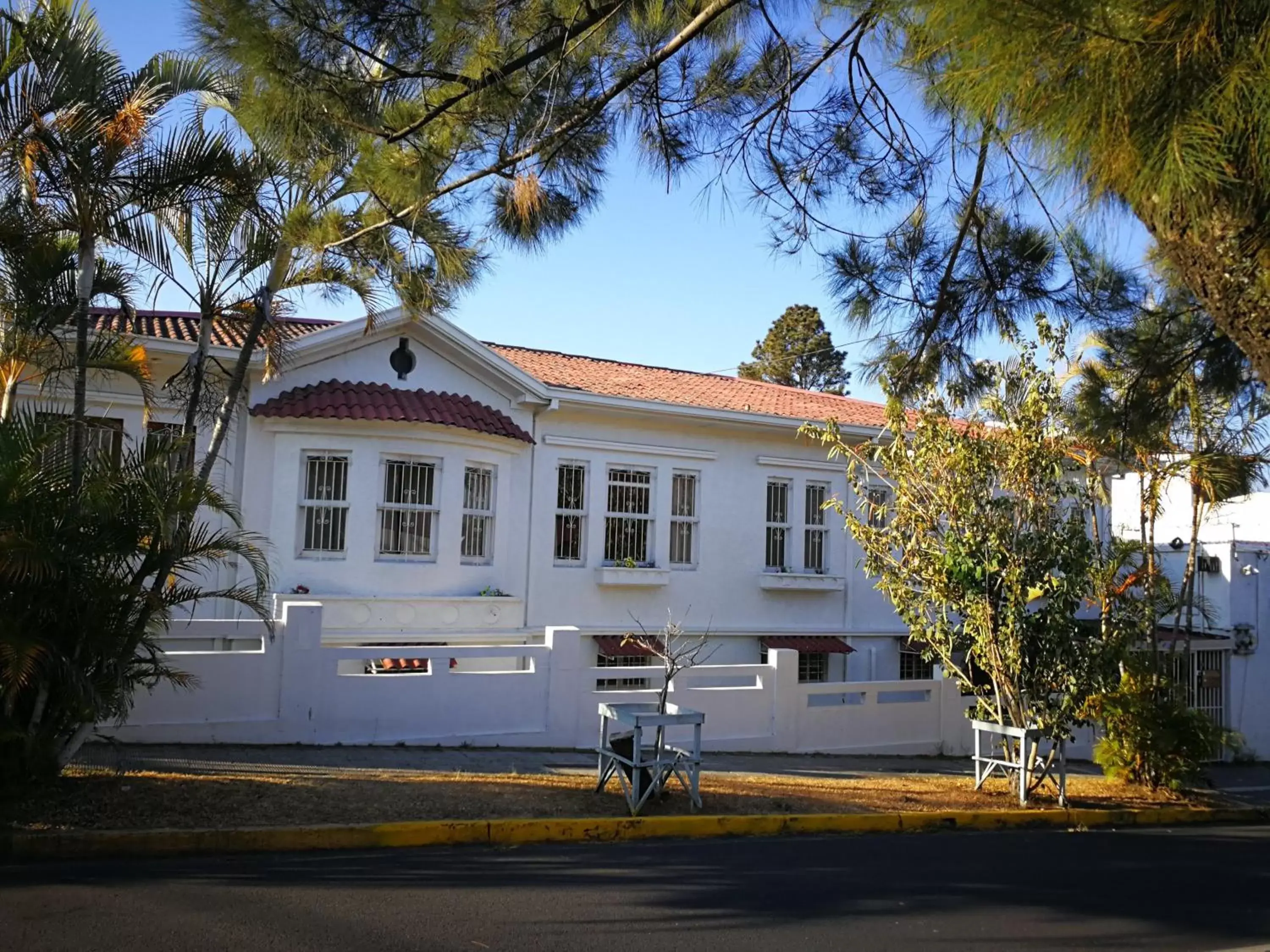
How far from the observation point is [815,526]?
20031 mm

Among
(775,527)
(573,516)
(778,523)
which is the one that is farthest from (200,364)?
(778,523)

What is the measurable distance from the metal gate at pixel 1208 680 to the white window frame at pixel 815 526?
612 cm

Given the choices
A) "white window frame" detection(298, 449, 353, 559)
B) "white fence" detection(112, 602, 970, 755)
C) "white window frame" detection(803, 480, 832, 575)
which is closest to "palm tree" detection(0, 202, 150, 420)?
"white fence" detection(112, 602, 970, 755)

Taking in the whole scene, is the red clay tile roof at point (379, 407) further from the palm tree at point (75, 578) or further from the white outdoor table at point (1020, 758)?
the white outdoor table at point (1020, 758)

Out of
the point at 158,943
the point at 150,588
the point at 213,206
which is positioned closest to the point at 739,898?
the point at 158,943

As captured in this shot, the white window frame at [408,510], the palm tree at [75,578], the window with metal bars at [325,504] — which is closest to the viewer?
the palm tree at [75,578]

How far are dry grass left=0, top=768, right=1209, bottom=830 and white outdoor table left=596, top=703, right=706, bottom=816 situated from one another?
16cm

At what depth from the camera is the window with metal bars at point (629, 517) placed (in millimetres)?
18094

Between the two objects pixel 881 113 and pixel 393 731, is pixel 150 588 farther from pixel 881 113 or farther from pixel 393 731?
pixel 881 113

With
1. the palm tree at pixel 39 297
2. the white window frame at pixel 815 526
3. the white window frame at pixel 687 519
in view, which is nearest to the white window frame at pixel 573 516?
the white window frame at pixel 687 519

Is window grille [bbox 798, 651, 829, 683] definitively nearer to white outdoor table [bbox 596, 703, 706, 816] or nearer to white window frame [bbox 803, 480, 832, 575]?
white window frame [bbox 803, 480, 832, 575]

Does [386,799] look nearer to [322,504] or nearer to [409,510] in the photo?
[322,504]

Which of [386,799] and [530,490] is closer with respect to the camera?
[386,799]

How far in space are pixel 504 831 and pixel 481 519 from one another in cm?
847
